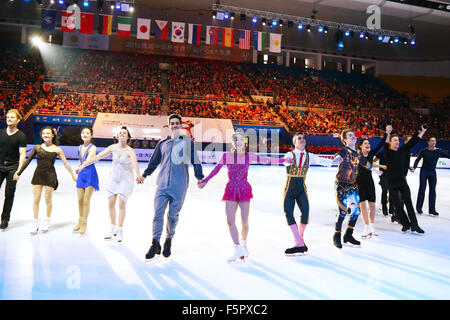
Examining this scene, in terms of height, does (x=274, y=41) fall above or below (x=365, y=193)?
above

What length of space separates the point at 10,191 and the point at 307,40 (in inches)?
1247

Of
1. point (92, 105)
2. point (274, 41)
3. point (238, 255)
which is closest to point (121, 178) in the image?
point (238, 255)

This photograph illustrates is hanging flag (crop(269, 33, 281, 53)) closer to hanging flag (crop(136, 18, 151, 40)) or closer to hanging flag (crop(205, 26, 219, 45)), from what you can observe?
hanging flag (crop(205, 26, 219, 45))

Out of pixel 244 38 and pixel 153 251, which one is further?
pixel 244 38

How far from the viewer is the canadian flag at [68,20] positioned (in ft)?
57.2

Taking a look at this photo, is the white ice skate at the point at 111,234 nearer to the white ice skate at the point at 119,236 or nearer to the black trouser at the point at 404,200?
the white ice skate at the point at 119,236

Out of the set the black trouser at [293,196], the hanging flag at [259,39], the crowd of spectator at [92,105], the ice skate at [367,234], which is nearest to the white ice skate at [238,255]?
the black trouser at [293,196]

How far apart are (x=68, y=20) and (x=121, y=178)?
54.2ft

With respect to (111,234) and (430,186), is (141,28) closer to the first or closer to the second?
(111,234)

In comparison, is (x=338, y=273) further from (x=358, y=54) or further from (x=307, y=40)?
(x=358, y=54)

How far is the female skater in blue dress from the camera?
4.96 meters

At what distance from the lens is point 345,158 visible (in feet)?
15.1

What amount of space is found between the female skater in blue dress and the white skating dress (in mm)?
628

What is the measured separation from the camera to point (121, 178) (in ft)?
15.0
